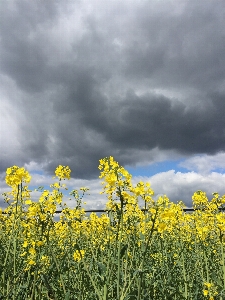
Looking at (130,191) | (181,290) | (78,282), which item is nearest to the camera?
(130,191)

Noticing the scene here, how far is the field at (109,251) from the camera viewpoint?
2855mm

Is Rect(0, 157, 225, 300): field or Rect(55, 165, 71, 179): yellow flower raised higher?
Rect(55, 165, 71, 179): yellow flower

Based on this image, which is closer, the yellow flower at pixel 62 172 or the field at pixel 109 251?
the field at pixel 109 251

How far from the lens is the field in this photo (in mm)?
2855

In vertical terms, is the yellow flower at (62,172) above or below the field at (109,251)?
above

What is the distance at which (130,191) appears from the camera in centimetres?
287

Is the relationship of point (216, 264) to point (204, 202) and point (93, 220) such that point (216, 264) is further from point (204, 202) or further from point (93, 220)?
point (93, 220)

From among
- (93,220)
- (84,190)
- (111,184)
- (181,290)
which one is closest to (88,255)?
(93,220)

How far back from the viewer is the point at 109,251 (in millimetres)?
3006

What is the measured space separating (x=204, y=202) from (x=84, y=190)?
2550mm

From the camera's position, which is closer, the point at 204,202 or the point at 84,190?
the point at 84,190

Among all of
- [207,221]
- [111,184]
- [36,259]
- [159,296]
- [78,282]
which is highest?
[111,184]

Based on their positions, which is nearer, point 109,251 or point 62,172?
point 109,251

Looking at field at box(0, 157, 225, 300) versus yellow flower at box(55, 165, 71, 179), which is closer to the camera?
field at box(0, 157, 225, 300)
